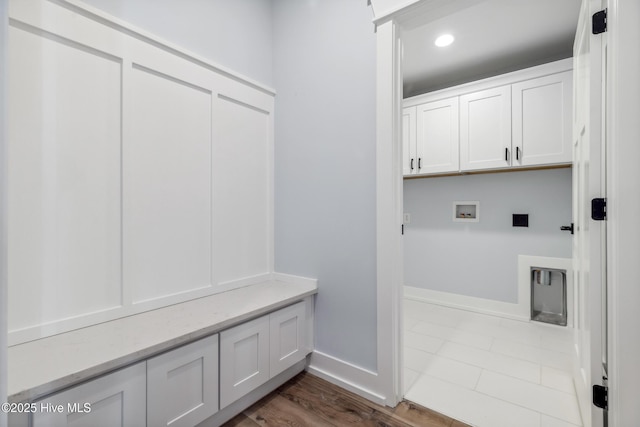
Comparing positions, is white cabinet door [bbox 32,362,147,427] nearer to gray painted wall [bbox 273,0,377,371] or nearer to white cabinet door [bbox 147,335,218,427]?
white cabinet door [bbox 147,335,218,427]

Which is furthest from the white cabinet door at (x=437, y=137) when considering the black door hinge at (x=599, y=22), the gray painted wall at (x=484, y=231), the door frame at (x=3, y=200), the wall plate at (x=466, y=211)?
the door frame at (x=3, y=200)

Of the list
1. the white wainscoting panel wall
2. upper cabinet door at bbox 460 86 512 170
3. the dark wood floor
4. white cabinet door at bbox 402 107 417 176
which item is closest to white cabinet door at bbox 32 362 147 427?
the white wainscoting panel wall

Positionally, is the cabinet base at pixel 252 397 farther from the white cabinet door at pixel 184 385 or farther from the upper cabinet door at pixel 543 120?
the upper cabinet door at pixel 543 120

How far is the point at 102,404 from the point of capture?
1.01m

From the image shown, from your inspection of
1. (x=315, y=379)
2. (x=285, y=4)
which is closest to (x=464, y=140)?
(x=285, y=4)

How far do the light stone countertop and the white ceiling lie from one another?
1917mm

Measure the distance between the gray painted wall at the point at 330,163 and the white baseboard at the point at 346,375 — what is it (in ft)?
0.13

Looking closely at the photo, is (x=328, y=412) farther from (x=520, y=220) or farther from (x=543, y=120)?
(x=543, y=120)

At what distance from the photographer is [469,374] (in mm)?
1855

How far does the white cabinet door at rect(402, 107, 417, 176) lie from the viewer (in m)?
3.10

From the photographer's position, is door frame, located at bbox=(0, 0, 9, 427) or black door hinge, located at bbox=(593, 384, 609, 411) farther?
black door hinge, located at bbox=(593, 384, 609, 411)

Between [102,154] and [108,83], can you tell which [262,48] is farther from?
[102,154]

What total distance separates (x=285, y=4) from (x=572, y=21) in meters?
2.19

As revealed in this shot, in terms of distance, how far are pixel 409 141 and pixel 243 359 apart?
2651 mm
